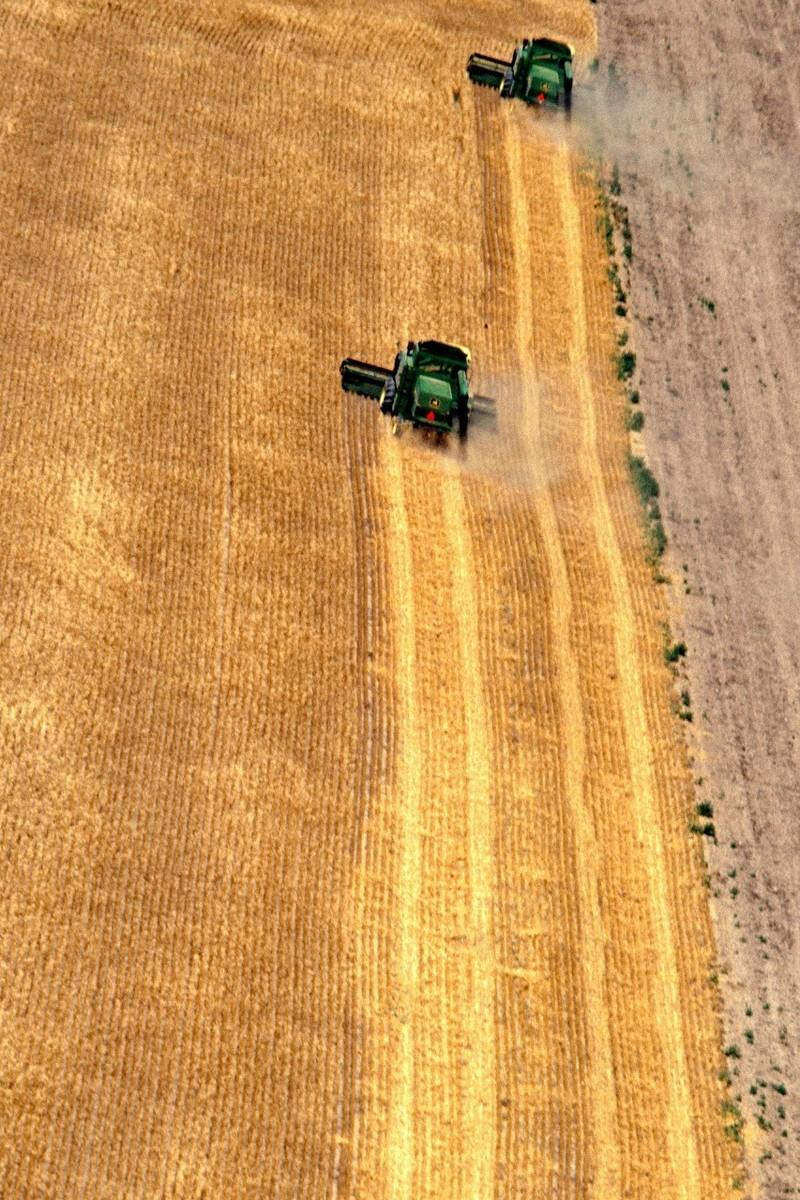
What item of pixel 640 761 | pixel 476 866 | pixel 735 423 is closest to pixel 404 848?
pixel 476 866

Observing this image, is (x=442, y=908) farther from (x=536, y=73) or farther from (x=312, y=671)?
(x=536, y=73)

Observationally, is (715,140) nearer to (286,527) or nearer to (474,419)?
(474,419)

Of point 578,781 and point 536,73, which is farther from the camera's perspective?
point 536,73

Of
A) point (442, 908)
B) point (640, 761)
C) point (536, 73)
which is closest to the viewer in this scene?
point (442, 908)

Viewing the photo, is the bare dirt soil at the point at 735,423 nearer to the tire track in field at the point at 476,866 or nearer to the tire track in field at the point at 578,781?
the tire track in field at the point at 578,781

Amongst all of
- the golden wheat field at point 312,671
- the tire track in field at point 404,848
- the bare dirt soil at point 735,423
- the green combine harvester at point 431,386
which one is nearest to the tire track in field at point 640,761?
the golden wheat field at point 312,671

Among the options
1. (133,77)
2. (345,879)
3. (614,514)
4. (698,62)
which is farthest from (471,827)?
(698,62)

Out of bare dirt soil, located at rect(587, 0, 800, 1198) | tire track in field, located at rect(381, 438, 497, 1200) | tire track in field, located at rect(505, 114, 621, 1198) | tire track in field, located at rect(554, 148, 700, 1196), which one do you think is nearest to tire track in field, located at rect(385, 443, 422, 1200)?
tire track in field, located at rect(381, 438, 497, 1200)
